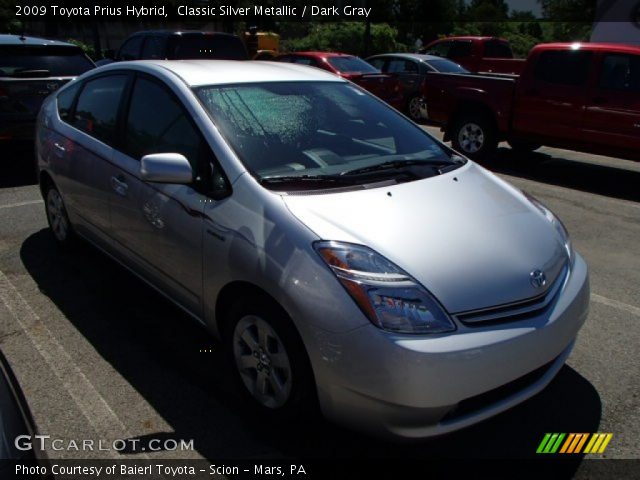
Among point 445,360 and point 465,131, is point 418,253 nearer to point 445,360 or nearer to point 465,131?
point 445,360

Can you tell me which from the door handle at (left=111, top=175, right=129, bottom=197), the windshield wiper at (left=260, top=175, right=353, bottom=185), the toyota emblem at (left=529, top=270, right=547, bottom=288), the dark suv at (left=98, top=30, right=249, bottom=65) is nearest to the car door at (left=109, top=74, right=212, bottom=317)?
the door handle at (left=111, top=175, right=129, bottom=197)

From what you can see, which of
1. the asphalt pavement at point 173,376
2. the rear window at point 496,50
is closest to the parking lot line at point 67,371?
the asphalt pavement at point 173,376

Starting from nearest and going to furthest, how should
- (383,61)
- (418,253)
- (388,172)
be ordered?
(418,253) → (388,172) → (383,61)

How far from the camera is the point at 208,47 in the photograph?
33.4ft

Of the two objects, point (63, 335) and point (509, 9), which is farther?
point (509, 9)

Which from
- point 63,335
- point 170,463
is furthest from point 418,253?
point 63,335

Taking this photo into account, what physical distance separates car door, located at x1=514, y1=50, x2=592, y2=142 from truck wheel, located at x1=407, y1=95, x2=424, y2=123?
4.56 metres

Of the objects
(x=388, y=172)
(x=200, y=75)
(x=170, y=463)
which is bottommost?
(x=170, y=463)

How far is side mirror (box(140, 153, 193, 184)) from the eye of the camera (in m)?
2.81

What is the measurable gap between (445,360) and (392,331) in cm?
23

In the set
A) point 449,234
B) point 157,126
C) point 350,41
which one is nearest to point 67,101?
point 157,126

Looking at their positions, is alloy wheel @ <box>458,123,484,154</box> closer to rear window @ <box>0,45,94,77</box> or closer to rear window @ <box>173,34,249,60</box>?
rear window @ <box>173,34,249,60</box>

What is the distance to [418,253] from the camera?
8.02 feet

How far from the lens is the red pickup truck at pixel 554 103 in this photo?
753 cm
